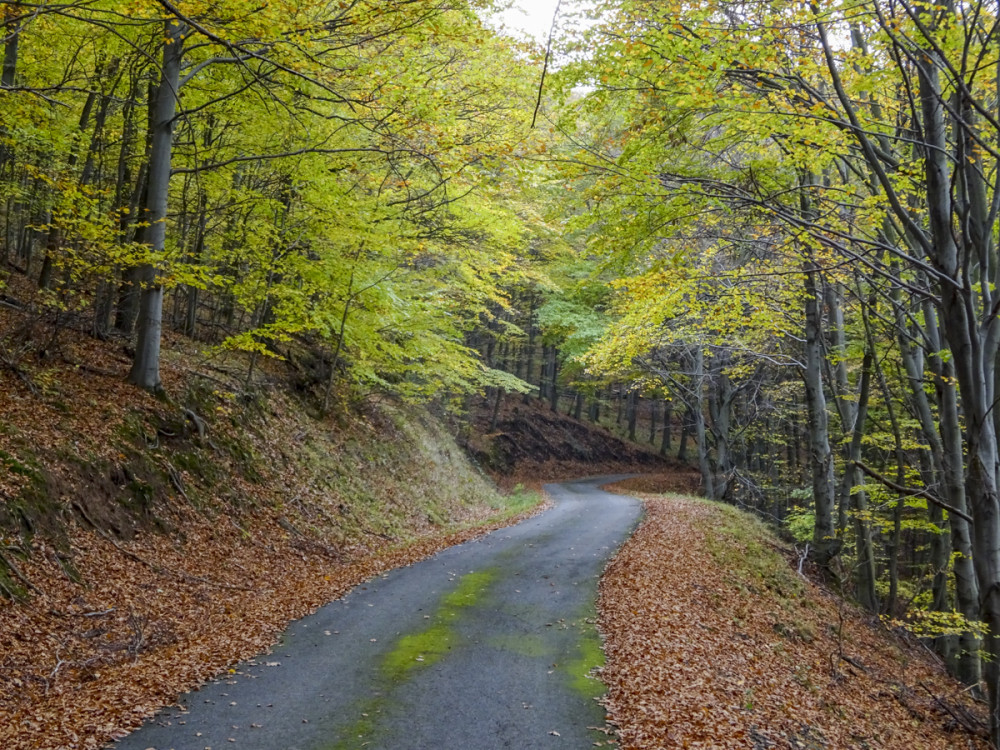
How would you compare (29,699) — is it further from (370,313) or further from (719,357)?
(719,357)

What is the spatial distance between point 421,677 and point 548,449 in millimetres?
30182

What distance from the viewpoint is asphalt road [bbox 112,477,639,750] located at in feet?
17.8

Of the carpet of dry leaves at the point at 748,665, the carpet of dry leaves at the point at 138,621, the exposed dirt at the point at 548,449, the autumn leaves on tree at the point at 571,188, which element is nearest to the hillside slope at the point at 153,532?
the carpet of dry leaves at the point at 138,621

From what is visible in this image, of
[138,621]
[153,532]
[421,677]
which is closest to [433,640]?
[421,677]

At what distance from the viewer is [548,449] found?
3666 centimetres

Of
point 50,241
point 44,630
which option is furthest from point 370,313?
point 44,630

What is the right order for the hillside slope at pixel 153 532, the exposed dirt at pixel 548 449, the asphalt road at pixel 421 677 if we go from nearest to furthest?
the asphalt road at pixel 421 677, the hillside slope at pixel 153 532, the exposed dirt at pixel 548 449

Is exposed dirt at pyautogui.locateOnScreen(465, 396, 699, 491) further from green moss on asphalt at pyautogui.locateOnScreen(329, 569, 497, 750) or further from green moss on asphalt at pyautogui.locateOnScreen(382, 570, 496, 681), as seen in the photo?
green moss on asphalt at pyautogui.locateOnScreen(382, 570, 496, 681)

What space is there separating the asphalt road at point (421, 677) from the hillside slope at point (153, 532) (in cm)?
51

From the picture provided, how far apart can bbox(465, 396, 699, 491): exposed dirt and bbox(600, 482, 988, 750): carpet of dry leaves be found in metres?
18.4

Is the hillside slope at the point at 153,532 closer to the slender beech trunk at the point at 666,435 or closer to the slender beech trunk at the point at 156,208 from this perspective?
the slender beech trunk at the point at 156,208

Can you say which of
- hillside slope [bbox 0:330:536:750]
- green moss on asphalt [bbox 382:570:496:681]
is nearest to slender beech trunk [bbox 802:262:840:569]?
green moss on asphalt [bbox 382:570:496:681]

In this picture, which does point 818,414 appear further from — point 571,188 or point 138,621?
point 138,621

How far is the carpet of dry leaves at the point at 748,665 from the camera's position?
609 centimetres
